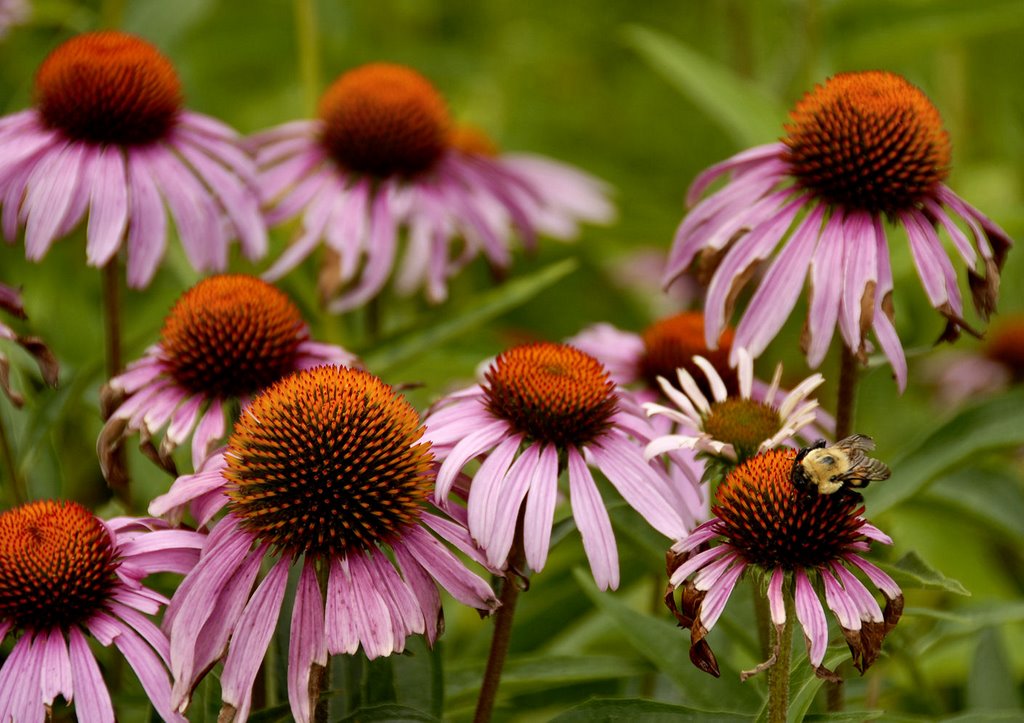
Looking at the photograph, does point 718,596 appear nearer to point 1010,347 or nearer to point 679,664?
point 679,664

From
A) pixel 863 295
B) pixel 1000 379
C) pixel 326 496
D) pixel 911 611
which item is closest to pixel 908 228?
pixel 863 295

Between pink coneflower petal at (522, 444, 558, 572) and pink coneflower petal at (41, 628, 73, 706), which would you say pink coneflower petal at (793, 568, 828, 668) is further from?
pink coneflower petal at (41, 628, 73, 706)

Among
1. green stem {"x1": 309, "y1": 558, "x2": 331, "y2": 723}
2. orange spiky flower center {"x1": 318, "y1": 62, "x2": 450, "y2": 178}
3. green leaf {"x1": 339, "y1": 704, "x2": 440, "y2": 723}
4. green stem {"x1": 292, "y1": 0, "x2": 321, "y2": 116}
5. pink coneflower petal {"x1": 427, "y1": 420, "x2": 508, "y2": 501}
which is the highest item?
green stem {"x1": 292, "y1": 0, "x2": 321, "y2": 116}

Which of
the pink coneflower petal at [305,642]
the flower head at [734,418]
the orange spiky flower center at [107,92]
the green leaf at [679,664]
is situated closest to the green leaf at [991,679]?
the green leaf at [679,664]

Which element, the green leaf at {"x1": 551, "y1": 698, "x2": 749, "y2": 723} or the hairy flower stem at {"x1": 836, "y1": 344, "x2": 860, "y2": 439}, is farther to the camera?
the hairy flower stem at {"x1": 836, "y1": 344, "x2": 860, "y2": 439}

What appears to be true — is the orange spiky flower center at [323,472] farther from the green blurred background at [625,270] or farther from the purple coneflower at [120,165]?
the purple coneflower at [120,165]

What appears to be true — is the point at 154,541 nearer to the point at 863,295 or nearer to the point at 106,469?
the point at 106,469

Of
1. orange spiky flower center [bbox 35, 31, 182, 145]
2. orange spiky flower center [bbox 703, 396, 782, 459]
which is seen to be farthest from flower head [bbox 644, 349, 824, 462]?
orange spiky flower center [bbox 35, 31, 182, 145]
